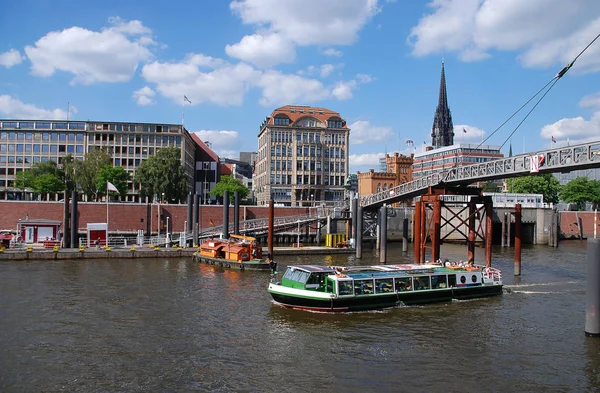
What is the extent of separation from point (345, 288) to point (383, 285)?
280 cm

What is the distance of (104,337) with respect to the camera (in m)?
25.8

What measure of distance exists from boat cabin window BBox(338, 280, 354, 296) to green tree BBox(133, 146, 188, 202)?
6768 cm

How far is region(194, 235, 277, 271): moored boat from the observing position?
47.3 m

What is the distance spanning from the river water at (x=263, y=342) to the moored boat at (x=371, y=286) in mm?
777

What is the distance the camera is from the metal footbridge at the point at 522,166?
1345 inches

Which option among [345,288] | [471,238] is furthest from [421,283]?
[471,238]

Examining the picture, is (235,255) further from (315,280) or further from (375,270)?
(315,280)

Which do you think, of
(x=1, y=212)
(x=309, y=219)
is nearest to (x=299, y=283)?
(x=309, y=219)

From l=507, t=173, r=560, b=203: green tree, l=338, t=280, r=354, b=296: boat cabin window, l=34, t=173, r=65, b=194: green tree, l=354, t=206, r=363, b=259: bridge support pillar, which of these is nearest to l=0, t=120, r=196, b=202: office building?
l=34, t=173, r=65, b=194: green tree

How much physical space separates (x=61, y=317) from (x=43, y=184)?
244ft

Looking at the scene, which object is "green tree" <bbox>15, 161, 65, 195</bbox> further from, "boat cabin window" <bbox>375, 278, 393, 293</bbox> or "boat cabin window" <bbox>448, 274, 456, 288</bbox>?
"boat cabin window" <bbox>448, 274, 456, 288</bbox>

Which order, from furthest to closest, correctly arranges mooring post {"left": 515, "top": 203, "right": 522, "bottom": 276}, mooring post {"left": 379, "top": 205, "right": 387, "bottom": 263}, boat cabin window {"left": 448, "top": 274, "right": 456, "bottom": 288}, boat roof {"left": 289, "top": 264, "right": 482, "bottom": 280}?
mooring post {"left": 379, "top": 205, "right": 387, "bottom": 263} < mooring post {"left": 515, "top": 203, "right": 522, "bottom": 276} < boat cabin window {"left": 448, "top": 274, "right": 456, "bottom": 288} < boat roof {"left": 289, "top": 264, "right": 482, "bottom": 280}

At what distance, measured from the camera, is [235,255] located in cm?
4881

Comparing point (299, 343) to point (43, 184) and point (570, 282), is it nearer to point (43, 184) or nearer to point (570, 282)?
point (570, 282)
